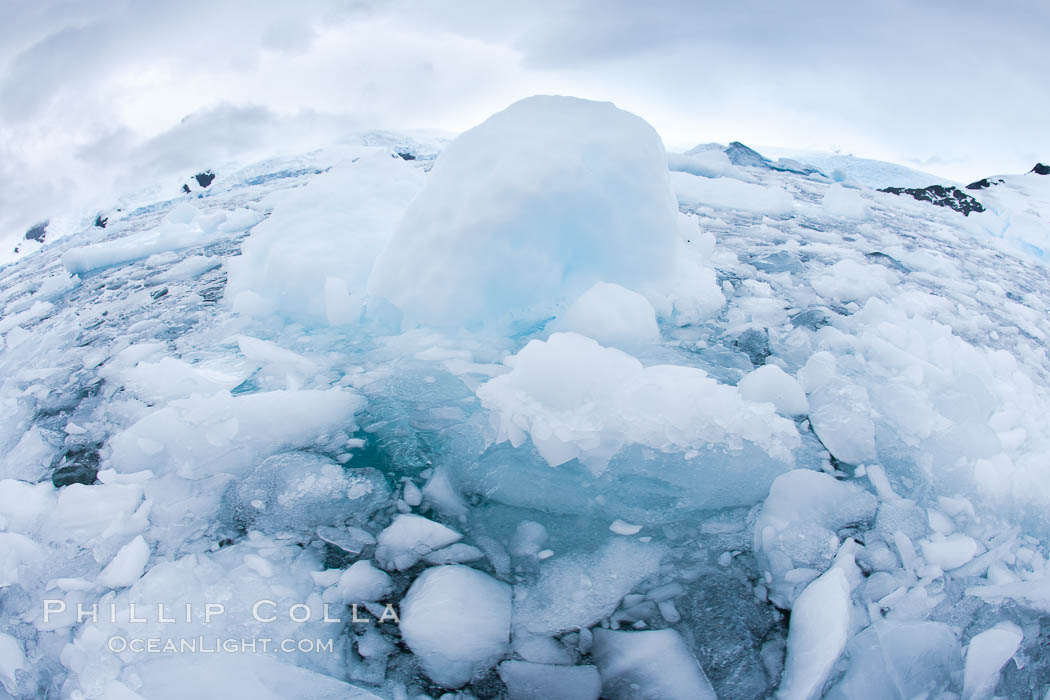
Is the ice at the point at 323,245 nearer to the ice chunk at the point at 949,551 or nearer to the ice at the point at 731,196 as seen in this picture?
the ice chunk at the point at 949,551

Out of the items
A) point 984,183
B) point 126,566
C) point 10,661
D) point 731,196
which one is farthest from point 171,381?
point 984,183

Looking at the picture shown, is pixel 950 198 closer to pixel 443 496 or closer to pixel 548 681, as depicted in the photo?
pixel 443 496

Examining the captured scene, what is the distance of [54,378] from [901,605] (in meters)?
3.51

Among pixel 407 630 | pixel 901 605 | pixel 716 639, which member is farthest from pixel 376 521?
pixel 901 605

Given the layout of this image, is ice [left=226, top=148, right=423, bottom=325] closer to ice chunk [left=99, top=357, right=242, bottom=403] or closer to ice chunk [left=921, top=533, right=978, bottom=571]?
ice chunk [left=99, top=357, right=242, bottom=403]

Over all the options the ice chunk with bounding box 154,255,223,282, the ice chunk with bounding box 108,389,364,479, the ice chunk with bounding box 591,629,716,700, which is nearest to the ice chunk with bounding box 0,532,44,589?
the ice chunk with bounding box 108,389,364,479

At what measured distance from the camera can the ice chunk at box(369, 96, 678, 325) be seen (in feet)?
8.34

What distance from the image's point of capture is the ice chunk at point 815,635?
1061 mm

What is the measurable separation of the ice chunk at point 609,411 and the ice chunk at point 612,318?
0.60 m

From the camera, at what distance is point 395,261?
271 cm

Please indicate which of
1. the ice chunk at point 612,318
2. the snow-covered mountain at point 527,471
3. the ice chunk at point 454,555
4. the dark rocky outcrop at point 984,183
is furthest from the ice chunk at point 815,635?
the dark rocky outcrop at point 984,183

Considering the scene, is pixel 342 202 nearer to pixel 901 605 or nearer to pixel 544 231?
pixel 544 231

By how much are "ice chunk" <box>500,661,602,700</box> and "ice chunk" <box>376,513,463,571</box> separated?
1.24 ft

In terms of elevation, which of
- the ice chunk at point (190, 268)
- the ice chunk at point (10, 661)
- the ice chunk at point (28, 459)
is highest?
the ice chunk at point (10, 661)
